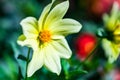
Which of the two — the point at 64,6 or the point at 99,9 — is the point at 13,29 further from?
the point at 64,6

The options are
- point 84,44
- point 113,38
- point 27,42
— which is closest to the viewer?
point 27,42

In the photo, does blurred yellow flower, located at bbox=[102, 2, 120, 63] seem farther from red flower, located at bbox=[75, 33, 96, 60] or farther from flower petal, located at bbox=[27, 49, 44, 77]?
red flower, located at bbox=[75, 33, 96, 60]

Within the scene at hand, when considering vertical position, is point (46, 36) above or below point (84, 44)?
above

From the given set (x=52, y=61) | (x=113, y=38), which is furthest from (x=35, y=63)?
(x=113, y=38)

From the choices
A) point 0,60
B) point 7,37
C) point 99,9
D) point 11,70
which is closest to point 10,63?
point 11,70

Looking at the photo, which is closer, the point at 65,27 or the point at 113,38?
the point at 65,27

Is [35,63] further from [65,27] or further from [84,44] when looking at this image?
[84,44]

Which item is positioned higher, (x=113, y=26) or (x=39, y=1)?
(x=113, y=26)

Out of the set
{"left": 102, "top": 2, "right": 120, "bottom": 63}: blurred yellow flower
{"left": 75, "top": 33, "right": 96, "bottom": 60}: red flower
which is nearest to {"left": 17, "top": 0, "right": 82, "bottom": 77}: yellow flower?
{"left": 102, "top": 2, "right": 120, "bottom": 63}: blurred yellow flower
